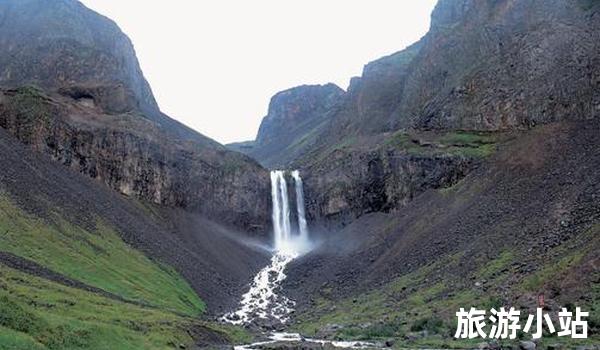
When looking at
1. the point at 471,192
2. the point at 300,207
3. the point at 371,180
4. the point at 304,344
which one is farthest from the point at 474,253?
the point at 300,207

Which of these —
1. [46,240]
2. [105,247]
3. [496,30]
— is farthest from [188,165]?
[496,30]

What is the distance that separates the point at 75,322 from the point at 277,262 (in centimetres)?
7057

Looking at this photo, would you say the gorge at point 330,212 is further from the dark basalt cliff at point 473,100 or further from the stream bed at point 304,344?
the stream bed at point 304,344

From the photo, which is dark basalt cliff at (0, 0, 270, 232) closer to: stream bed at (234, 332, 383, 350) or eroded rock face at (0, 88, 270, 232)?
eroded rock face at (0, 88, 270, 232)

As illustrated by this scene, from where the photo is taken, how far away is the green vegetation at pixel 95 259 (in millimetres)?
61938

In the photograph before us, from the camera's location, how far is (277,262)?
107 metres

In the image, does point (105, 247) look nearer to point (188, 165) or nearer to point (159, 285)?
point (159, 285)

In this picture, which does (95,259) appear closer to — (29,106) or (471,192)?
(29,106)

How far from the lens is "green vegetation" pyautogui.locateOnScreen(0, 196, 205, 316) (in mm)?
61938

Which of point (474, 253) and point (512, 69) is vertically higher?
point (512, 69)

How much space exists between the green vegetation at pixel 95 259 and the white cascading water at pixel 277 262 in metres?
6.61

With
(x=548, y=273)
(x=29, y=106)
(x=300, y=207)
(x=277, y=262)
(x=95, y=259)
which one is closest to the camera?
(x=548, y=273)

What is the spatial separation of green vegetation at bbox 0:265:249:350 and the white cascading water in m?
17.1

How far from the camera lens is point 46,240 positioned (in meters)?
66.9
